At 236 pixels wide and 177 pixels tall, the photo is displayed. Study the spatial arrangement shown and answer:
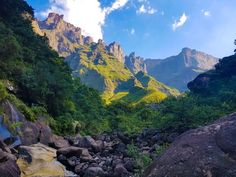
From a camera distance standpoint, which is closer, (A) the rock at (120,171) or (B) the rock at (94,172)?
(A) the rock at (120,171)

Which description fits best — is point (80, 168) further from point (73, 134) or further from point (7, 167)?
point (73, 134)

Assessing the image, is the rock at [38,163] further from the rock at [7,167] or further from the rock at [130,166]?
the rock at [130,166]

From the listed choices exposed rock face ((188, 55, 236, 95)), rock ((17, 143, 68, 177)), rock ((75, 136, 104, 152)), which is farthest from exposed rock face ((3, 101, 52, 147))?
exposed rock face ((188, 55, 236, 95))

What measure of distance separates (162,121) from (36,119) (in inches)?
479

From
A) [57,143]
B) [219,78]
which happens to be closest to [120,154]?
[57,143]

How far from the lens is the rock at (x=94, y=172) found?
18286 mm

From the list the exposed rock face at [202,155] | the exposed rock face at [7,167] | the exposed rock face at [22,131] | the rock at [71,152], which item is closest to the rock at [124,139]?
the exposed rock face at [22,131]

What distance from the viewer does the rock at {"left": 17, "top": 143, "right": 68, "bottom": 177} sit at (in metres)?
19.5

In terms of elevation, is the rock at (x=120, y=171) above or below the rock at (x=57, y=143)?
below

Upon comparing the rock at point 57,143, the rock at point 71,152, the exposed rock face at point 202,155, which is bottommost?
the exposed rock face at point 202,155

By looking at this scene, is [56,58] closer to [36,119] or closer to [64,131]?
[64,131]

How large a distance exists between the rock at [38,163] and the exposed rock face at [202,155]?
1136cm

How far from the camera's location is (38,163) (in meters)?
21.0

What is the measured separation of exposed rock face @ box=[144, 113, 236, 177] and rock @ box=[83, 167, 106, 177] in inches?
358
